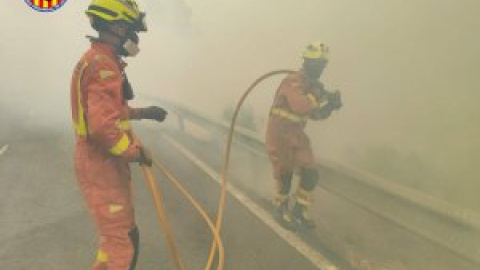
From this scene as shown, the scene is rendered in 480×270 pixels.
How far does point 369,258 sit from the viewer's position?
576 cm

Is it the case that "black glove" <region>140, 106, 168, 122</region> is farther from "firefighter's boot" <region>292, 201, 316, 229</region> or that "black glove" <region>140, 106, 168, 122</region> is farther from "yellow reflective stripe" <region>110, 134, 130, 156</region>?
"firefighter's boot" <region>292, 201, 316, 229</region>

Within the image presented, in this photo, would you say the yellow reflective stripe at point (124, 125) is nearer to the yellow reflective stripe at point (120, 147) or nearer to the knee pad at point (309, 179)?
the yellow reflective stripe at point (120, 147)

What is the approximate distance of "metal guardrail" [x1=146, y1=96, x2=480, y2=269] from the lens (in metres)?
4.77

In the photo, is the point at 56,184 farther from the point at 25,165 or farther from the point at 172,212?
the point at 172,212

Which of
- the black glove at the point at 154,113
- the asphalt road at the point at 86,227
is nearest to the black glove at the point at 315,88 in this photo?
the asphalt road at the point at 86,227

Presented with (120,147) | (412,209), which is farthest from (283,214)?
(120,147)

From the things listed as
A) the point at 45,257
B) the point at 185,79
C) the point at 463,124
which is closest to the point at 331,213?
the point at 45,257

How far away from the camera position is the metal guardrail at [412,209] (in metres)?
4.77

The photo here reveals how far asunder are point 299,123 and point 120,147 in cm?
309

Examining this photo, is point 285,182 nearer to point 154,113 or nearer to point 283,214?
point 283,214

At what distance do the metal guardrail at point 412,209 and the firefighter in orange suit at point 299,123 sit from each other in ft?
1.03

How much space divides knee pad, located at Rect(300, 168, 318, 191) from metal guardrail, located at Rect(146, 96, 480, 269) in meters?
0.21

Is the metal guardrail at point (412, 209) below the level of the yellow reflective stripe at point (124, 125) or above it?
below

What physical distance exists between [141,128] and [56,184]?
195 inches
